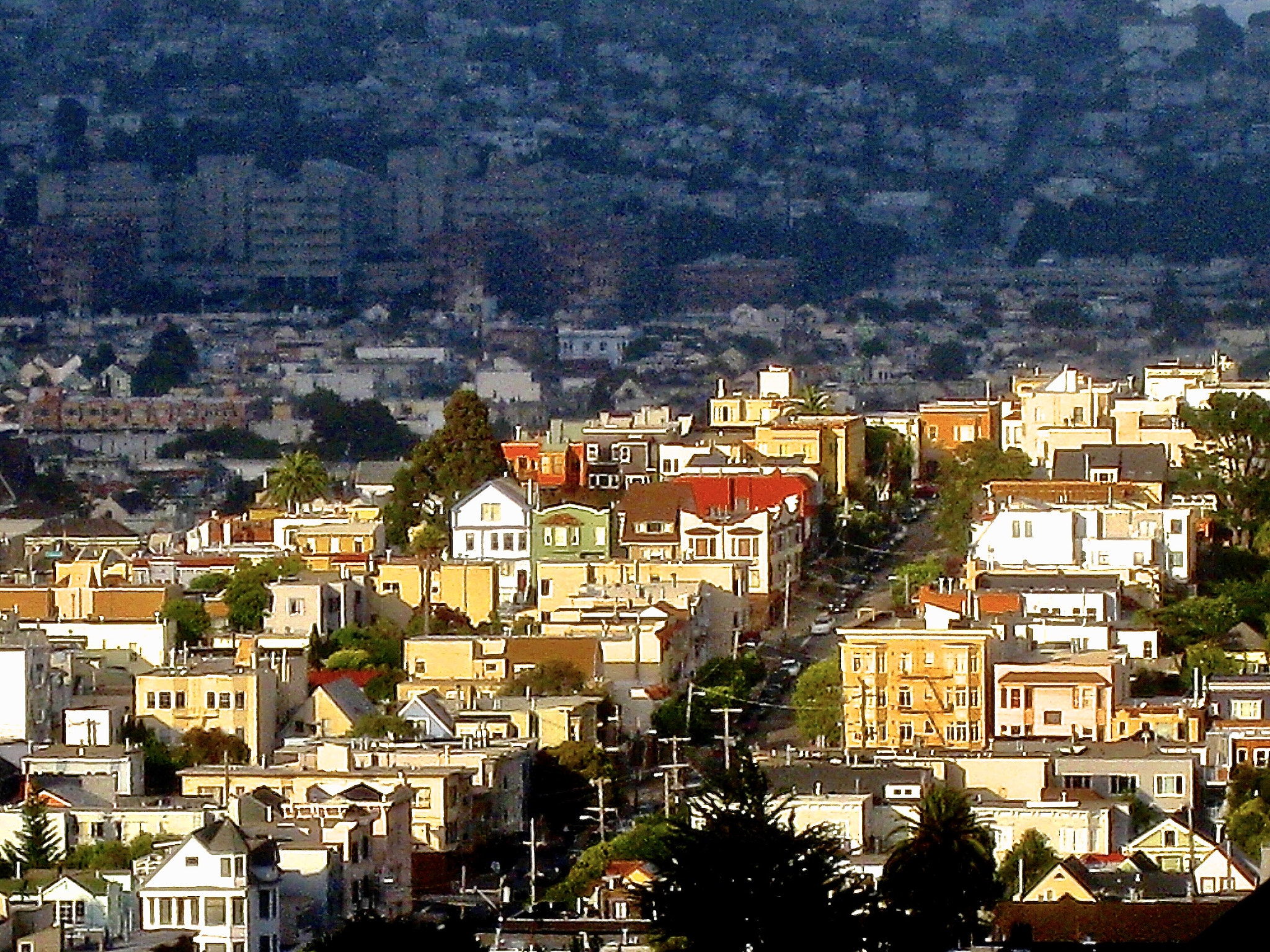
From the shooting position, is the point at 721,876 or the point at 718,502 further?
the point at 718,502

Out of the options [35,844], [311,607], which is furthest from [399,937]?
[311,607]

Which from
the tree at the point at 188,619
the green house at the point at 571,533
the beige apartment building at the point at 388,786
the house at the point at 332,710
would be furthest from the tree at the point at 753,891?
the green house at the point at 571,533

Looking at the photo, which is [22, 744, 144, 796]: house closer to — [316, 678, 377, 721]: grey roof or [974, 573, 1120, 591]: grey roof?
[316, 678, 377, 721]: grey roof

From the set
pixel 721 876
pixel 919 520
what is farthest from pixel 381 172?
pixel 721 876

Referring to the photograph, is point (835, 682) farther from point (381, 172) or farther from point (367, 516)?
point (381, 172)

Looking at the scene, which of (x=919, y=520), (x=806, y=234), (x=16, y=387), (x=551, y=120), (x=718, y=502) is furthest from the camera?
(x=551, y=120)

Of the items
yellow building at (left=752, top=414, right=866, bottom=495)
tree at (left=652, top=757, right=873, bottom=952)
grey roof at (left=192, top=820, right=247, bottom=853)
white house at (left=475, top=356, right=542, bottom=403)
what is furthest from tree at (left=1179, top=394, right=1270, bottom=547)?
white house at (left=475, top=356, right=542, bottom=403)

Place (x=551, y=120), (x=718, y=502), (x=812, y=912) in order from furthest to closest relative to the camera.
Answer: (x=551, y=120) < (x=718, y=502) < (x=812, y=912)
